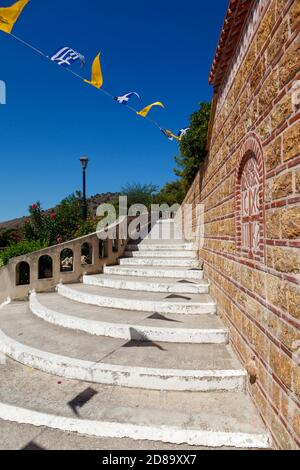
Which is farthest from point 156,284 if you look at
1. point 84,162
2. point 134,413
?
point 84,162

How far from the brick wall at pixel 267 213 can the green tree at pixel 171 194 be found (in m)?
24.8

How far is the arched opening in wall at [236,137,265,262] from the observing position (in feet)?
9.07

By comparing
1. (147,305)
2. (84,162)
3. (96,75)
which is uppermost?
(96,75)

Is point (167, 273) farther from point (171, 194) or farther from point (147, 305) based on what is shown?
point (171, 194)

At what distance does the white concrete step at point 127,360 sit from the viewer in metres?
3.06

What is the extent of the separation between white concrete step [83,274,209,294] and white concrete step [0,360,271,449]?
101 inches

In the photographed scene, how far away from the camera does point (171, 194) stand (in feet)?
101

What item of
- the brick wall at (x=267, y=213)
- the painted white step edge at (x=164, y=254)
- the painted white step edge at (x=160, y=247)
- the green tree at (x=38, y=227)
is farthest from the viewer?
the green tree at (x=38, y=227)

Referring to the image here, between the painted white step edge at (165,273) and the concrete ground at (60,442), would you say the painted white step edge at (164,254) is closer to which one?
the painted white step edge at (165,273)

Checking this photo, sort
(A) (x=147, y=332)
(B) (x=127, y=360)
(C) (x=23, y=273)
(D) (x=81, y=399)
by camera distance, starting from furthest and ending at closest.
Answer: (C) (x=23, y=273), (A) (x=147, y=332), (B) (x=127, y=360), (D) (x=81, y=399)

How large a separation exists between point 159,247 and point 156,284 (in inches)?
128

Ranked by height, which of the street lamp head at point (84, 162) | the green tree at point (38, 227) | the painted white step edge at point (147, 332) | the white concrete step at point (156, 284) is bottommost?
the painted white step edge at point (147, 332)

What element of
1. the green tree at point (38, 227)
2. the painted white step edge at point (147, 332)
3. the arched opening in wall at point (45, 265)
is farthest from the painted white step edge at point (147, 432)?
the green tree at point (38, 227)

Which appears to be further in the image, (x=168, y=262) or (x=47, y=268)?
(x=47, y=268)
